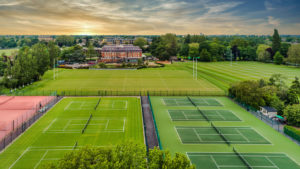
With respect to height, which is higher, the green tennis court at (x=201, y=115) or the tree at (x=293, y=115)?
the tree at (x=293, y=115)

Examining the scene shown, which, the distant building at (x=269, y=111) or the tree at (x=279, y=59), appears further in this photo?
the tree at (x=279, y=59)

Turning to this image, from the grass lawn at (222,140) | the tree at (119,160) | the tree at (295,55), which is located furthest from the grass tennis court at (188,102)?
the tree at (295,55)

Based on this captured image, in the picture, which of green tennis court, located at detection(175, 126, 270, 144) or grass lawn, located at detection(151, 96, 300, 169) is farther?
green tennis court, located at detection(175, 126, 270, 144)

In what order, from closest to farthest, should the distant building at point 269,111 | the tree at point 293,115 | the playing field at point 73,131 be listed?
the playing field at point 73,131 < the tree at point 293,115 < the distant building at point 269,111

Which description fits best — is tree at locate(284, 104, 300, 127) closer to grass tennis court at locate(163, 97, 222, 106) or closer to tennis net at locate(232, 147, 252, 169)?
tennis net at locate(232, 147, 252, 169)

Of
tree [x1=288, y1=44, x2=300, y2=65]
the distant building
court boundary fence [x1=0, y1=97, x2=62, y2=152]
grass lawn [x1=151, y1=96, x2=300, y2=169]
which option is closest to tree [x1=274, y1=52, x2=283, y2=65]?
tree [x1=288, y1=44, x2=300, y2=65]

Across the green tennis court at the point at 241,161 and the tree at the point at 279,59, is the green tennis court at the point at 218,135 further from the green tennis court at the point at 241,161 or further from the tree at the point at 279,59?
the tree at the point at 279,59
